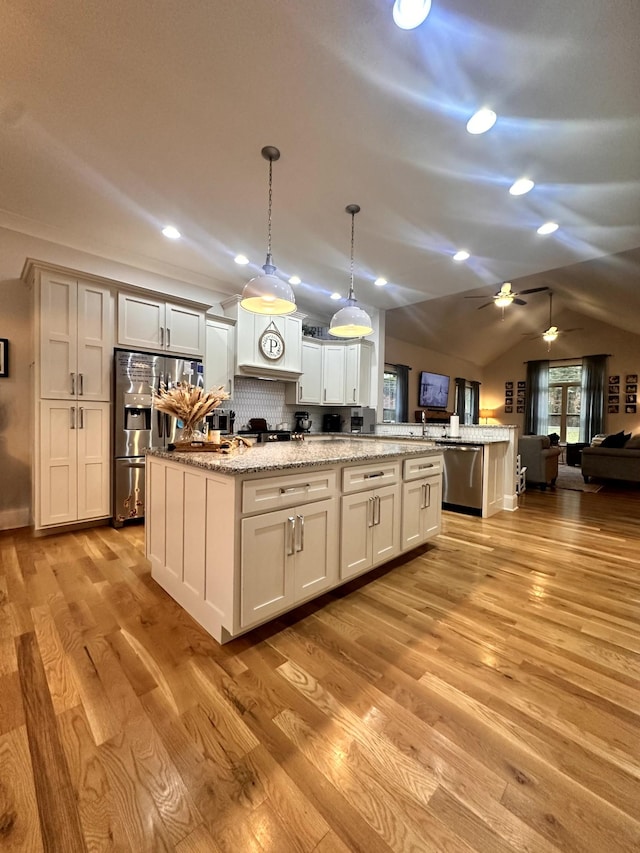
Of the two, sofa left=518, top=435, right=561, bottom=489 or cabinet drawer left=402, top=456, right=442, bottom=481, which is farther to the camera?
sofa left=518, top=435, right=561, bottom=489

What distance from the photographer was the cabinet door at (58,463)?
9.92 ft

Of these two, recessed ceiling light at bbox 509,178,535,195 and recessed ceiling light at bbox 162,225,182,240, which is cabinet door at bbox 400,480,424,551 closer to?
recessed ceiling light at bbox 509,178,535,195

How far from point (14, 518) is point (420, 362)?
847 cm

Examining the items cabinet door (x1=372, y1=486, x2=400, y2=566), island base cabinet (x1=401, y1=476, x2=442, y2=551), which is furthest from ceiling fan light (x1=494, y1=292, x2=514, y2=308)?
cabinet door (x1=372, y1=486, x2=400, y2=566)

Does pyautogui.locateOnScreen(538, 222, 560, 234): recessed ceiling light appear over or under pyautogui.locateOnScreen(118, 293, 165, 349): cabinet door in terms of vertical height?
over

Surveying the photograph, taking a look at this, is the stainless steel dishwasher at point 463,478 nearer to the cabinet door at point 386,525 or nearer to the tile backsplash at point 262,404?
the cabinet door at point 386,525

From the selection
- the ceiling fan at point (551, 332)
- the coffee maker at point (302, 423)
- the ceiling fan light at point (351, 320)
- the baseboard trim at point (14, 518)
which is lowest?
the baseboard trim at point (14, 518)

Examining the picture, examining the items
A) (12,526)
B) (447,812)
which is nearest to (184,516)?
(447,812)

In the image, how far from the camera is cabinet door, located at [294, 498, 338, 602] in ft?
5.94

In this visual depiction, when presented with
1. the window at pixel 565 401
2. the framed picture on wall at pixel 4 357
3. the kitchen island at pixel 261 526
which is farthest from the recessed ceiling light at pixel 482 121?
the window at pixel 565 401

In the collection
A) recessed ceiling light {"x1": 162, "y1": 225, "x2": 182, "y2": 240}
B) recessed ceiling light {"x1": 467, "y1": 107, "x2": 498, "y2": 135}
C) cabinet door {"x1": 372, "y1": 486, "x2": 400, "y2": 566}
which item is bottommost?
cabinet door {"x1": 372, "y1": 486, "x2": 400, "y2": 566}

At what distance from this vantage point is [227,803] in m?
0.99

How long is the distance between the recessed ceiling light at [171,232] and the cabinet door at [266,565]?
124 inches

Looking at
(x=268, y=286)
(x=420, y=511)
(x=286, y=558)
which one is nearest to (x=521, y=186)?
(x=268, y=286)
